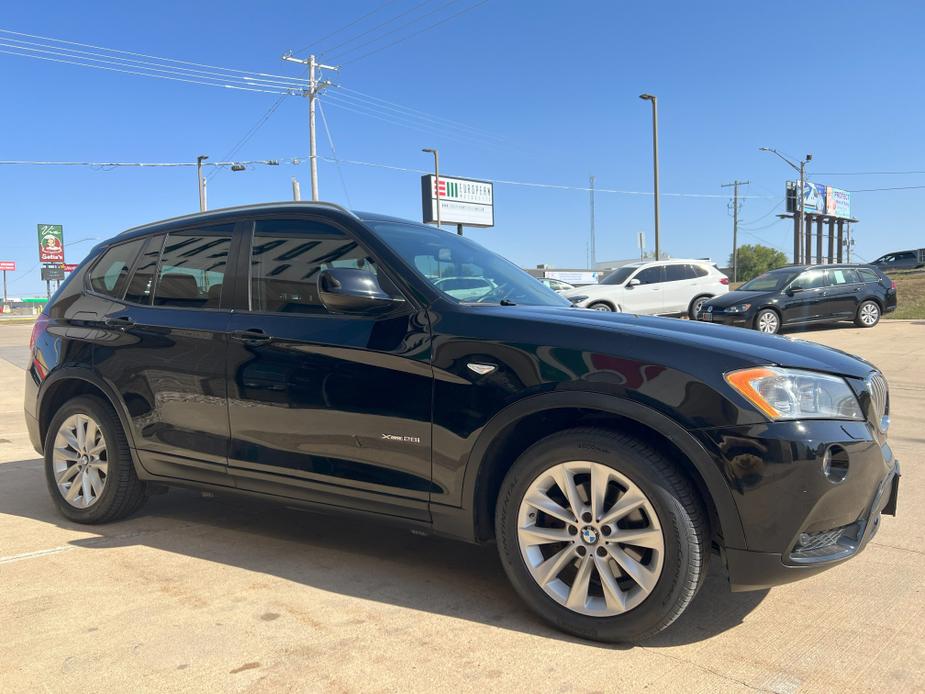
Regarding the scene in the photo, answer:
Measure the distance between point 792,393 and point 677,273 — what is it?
15.6 metres

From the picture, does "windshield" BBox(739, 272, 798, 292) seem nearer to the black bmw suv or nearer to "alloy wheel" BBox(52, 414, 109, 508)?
the black bmw suv

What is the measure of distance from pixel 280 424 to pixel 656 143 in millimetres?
24141

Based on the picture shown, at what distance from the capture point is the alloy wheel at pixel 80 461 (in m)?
4.20

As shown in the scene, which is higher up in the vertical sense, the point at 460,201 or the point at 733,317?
the point at 460,201

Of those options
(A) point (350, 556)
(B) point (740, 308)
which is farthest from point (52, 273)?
(A) point (350, 556)

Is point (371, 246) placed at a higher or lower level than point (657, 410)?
higher

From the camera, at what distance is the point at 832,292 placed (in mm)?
15836

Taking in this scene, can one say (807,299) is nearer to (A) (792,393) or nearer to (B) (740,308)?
(B) (740,308)

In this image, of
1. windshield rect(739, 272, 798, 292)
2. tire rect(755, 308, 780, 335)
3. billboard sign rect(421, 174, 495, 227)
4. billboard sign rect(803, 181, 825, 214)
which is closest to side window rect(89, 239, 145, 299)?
tire rect(755, 308, 780, 335)

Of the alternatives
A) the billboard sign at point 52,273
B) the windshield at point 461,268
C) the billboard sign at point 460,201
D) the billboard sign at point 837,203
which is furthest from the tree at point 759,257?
the windshield at point 461,268

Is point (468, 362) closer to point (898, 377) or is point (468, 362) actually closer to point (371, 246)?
point (371, 246)

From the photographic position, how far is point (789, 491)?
2455 mm

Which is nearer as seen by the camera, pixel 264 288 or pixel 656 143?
pixel 264 288

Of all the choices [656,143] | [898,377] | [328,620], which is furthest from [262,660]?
[656,143]
